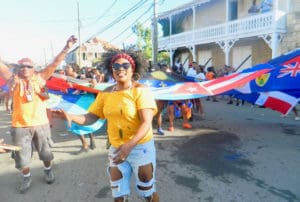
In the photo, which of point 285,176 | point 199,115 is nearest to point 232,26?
point 199,115

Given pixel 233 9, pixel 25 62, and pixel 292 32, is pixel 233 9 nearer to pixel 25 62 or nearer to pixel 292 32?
pixel 292 32

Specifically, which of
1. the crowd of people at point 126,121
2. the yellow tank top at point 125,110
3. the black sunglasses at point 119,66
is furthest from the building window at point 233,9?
the yellow tank top at point 125,110

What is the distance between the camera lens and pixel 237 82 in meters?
6.23

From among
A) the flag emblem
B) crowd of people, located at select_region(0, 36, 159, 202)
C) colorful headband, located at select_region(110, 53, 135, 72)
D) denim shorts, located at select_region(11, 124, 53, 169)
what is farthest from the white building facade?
crowd of people, located at select_region(0, 36, 159, 202)

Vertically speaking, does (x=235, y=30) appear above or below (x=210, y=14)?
below

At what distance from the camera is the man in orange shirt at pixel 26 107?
3473 millimetres

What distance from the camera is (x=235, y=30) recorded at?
50.0 feet

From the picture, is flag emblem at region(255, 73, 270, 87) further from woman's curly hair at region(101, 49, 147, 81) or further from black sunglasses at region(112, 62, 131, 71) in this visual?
black sunglasses at region(112, 62, 131, 71)

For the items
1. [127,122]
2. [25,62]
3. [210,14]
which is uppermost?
[210,14]

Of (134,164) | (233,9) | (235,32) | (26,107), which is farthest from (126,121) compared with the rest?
(233,9)

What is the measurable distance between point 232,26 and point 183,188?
13531 mm

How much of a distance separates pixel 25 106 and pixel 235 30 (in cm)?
1387

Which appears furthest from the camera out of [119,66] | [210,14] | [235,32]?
[210,14]

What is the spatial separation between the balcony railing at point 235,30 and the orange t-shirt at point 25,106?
12.4 m
